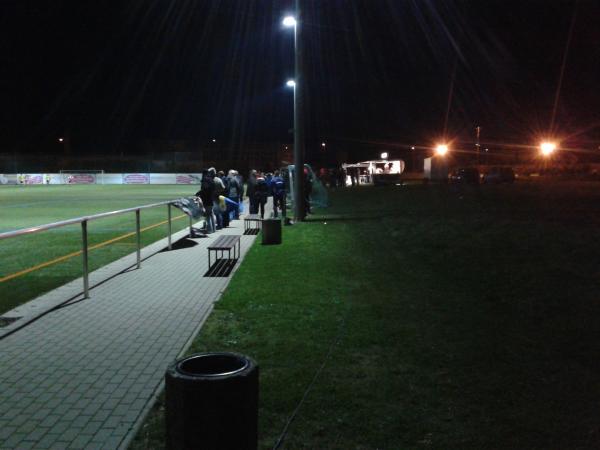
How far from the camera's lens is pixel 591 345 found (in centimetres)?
578

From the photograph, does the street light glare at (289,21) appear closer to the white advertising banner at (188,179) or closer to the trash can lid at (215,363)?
the trash can lid at (215,363)

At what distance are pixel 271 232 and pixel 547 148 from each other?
2857 inches

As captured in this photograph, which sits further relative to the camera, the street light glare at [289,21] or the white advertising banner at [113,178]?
the white advertising banner at [113,178]

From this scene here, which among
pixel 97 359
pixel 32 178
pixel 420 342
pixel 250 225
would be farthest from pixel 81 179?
pixel 420 342

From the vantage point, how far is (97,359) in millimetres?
5410

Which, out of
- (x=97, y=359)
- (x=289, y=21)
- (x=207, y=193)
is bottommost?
(x=97, y=359)

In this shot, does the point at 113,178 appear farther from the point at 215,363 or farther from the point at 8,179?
the point at 215,363

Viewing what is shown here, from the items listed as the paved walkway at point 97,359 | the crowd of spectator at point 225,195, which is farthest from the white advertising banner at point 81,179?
the paved walkway at point 97,359

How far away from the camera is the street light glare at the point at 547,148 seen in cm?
7575

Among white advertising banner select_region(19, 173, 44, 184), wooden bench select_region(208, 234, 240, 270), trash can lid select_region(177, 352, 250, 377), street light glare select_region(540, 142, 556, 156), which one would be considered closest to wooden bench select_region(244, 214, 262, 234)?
wooden bench select_region(208, 234, 240, 270)

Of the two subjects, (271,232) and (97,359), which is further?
(271,232)

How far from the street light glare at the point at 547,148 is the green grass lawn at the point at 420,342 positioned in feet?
228

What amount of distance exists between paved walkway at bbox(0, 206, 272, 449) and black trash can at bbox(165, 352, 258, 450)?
97 centimetres

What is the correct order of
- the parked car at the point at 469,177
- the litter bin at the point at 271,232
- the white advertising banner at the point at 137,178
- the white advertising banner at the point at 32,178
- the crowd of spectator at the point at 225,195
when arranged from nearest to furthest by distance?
the litter bin at the point at 271,232
the crowd of spectator at the point at 225,195
the parked car at the point at 469,177
the white advertising banner at the point at 32,178
the white advertising banner at the point at 137,178
